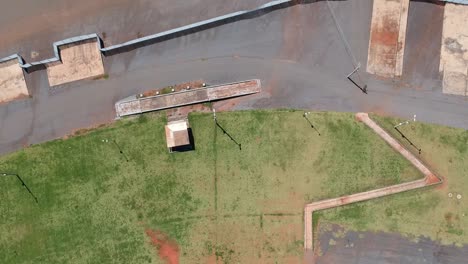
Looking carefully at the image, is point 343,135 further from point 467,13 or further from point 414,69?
point 467,13

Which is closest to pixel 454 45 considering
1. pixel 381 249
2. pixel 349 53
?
pixel 349 53

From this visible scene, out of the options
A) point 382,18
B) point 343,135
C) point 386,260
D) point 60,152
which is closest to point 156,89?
point 60,152

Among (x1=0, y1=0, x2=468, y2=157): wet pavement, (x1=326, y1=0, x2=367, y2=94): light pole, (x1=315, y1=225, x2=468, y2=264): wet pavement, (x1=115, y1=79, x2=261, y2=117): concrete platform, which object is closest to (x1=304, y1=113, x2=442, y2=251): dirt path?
(x1=315, y1=225, x2=468, y2=264): wet pavement

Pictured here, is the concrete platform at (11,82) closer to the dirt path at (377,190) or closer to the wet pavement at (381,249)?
the dirt path at (377,190)

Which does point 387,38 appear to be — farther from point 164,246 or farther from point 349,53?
point 164,246

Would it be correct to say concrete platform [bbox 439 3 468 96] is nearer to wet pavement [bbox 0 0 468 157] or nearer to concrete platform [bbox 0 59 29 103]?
wet pavement [bbox 0 0 468 157]

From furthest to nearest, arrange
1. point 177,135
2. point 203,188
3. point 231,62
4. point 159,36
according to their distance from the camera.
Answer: point 231,62, point 203,188, point 159,36, point 177,135

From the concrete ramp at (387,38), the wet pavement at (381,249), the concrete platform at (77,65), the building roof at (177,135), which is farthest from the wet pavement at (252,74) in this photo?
the wet pavement at (381,249)
